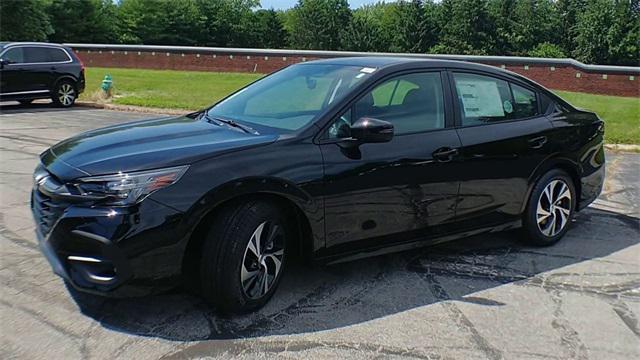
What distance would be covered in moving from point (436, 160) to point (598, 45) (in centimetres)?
7149

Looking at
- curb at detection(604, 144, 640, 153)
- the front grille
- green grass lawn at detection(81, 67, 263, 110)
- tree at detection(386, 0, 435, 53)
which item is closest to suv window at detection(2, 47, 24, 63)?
green grass lawn at detection(81, 67, 263, 110)

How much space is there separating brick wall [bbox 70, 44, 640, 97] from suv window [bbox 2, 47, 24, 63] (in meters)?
12.8

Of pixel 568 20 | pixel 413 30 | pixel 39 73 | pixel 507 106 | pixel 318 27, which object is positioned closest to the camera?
pixel 507 106

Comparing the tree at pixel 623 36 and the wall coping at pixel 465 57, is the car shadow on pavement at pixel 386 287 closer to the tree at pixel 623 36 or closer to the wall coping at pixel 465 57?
the wall coping at pixel 465 57

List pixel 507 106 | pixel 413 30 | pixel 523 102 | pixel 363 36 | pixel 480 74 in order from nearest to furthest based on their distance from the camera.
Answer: pixel 480 74
pixel 507 106
pixel 523 102
pixel 413 30
pixel 363 36

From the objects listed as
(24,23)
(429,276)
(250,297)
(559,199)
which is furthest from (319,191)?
(24,23)

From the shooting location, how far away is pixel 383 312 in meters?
3.97

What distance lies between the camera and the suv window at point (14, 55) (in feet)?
49.3

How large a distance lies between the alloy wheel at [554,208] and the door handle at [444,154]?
1.21 m

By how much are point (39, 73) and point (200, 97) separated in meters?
4.68

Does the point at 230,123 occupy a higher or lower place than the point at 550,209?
higher

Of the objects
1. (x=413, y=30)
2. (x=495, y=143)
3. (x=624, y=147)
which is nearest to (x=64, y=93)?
(x=624, y=147)

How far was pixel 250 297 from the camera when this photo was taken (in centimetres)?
379

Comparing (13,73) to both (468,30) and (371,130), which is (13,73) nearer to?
(371,130)
